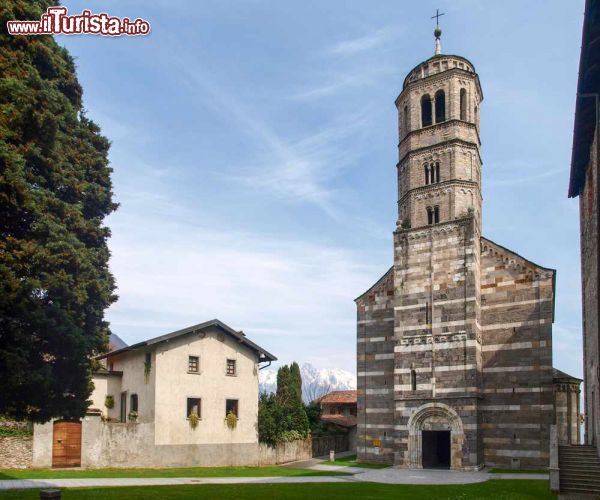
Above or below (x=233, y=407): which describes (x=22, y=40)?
above

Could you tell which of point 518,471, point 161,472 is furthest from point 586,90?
point 161,472

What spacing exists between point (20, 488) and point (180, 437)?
47.6ft

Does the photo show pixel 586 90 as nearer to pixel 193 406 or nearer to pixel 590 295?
pixel 590 295

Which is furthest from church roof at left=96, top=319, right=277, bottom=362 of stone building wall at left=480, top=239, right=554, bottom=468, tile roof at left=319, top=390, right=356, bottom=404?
tile roof at left=319, top=390, right=356, bottom=404

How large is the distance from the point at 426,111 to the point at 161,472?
3140 centimetres

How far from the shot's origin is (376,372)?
44.8m

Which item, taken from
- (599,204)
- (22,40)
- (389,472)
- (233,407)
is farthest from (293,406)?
(22,40)

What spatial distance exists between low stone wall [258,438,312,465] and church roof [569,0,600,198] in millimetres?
26693

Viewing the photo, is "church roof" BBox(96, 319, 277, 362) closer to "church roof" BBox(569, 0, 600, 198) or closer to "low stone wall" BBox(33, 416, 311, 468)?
"low stone wall" BBox(33, 416, 311, 468)

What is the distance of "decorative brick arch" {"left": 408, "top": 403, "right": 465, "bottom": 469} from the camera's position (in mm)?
38438

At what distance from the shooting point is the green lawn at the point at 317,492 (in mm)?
21398

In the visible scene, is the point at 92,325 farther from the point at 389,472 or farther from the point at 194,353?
the point at 389,472

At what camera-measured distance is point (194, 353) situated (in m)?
38.3

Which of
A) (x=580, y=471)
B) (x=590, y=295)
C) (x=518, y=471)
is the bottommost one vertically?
(x=518, y=471)
